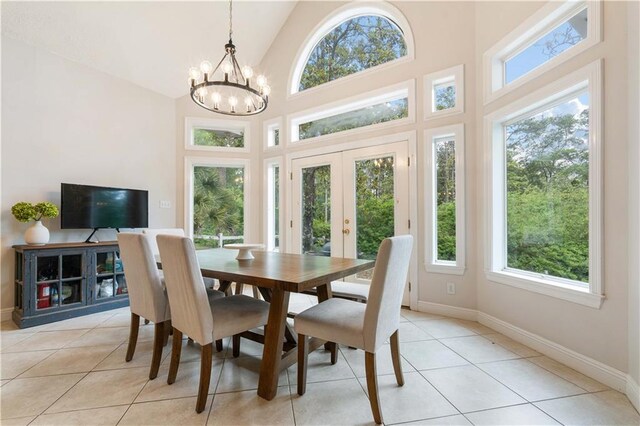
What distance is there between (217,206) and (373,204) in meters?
2.56

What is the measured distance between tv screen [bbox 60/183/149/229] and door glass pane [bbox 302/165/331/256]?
224cm

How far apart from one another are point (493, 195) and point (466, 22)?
1.86 metres

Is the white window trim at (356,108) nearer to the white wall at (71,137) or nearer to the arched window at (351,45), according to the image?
the arched window at (351,45)

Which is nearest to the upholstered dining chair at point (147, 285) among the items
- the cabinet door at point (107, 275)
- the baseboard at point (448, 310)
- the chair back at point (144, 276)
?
the chair back at point (144, 276)

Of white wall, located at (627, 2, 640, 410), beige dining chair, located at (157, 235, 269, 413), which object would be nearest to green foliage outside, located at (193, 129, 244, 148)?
beige dining chair, located at (157, 235, 269, 413)

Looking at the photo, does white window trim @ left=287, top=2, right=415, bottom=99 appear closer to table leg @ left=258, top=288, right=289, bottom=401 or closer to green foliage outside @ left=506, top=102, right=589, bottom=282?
green foliage outside @ left=506, top=102, right=589, bottom=282

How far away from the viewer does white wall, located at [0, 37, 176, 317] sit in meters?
2.99

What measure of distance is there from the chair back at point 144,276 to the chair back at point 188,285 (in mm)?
332

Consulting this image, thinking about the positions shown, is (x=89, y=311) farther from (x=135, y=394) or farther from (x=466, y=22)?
(x=466, y=22)

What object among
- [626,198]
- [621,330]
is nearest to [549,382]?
[621,330]

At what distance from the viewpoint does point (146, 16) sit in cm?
335

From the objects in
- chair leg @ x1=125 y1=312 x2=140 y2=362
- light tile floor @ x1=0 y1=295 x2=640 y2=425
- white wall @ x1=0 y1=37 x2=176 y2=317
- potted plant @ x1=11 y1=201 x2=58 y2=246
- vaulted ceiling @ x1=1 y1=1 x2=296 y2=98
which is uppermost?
vaulted ceiling @ x1=1 y1=1 x2=296 y2=98

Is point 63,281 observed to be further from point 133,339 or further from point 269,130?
point 269,130

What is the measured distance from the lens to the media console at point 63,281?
280 centimetres
